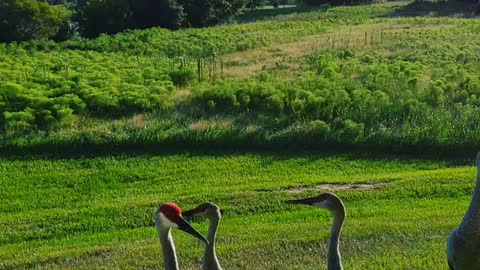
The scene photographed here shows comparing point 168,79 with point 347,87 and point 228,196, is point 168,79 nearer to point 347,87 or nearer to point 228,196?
point 347,87

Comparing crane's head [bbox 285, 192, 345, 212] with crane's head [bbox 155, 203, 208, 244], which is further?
crane's head [bbox 285, 192, 345, 212]

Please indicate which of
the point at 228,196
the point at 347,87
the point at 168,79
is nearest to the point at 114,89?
the point at 168,79

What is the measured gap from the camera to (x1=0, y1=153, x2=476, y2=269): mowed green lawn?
9.99m

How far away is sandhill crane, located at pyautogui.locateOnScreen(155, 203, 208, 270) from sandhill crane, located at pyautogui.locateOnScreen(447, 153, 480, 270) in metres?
2.48

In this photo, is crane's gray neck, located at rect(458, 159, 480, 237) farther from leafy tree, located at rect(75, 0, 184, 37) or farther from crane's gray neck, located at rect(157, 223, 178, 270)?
leafy tree, located at rect(75, 0, 184, 37)

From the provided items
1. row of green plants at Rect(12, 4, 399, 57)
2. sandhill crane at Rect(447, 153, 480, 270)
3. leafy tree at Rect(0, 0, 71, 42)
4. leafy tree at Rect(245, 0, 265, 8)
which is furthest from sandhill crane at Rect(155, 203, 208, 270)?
leafy tree at Rect(245, 0, 265, 8)

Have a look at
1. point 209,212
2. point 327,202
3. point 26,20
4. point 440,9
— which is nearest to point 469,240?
point 327,202

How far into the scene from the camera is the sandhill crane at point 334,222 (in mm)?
6895

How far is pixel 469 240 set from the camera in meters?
6.52

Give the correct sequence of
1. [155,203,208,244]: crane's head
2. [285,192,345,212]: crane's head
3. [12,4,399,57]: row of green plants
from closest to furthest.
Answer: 1. [155,203,208,244]: crane's head
2. [285,192,345,212]: crane's head
3. [12,4,399,57]: row of green plants

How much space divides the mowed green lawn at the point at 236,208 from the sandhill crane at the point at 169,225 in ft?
10.3

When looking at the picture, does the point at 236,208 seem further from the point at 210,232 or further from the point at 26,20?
the point at 26,20

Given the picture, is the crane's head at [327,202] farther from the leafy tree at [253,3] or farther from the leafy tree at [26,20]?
the leafy tree at [253,3]

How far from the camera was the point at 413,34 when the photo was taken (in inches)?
1517
